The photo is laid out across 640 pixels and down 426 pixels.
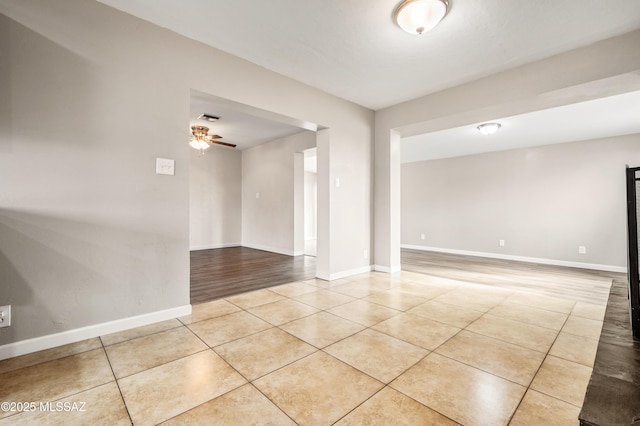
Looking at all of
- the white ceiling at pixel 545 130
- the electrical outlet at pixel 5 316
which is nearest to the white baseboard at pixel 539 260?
the white ceiling at pixel 545 130

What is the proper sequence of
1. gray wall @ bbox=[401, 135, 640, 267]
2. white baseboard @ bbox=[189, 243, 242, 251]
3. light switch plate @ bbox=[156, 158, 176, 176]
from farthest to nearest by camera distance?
white baseboard @ bbox=[189, 243, 242, 251]
gray wall @ bbox=[401, 135, 640, 267]
light switch plate @ bbox=[156, 158, 176, 176]

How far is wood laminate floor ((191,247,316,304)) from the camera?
3.44m

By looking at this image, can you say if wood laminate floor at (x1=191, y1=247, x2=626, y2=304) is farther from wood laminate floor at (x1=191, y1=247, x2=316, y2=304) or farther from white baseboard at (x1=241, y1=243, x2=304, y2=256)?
white baseboard at (x1=241, y1=243, x2=304, y2=256)

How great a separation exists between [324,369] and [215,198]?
627cm

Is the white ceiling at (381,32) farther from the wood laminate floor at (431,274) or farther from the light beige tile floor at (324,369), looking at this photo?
the wood laminate floor at (431,274)

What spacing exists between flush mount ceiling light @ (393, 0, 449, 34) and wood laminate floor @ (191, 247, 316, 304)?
124 inches

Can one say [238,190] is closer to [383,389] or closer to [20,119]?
[20,119]

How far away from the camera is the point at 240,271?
4465 millimetres

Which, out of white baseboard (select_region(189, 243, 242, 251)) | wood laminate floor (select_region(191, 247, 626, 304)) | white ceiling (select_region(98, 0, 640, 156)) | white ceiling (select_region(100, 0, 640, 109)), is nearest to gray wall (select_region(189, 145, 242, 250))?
white baseboard (select_region(189, 243, 242, 251))

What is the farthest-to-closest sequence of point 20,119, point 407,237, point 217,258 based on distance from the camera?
1. point 407,237
2. point 217,258
3. point 20,119

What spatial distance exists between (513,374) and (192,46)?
361 centimetres

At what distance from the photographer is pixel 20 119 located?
1873 mm

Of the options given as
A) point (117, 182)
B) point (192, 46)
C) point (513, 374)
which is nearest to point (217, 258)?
point (117, 182)

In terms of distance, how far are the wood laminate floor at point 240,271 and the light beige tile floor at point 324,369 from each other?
71 cm
